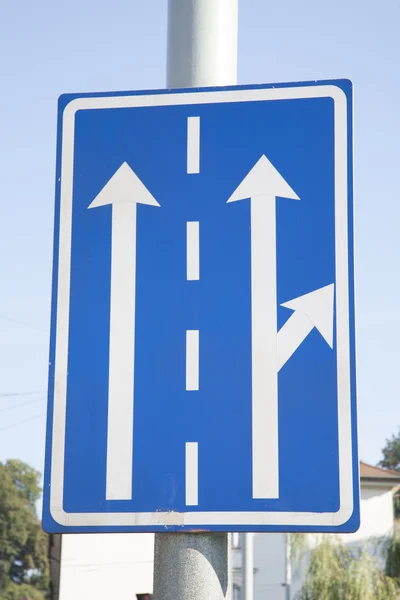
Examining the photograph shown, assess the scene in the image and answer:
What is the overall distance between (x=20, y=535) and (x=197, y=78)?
81606mm

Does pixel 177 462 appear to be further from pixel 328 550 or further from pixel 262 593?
pixel 262 593

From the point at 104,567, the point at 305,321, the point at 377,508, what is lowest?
the point at 305,321

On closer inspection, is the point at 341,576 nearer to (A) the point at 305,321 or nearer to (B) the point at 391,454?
(A) the point at 305,321

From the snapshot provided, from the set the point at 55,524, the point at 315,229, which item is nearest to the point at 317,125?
the point at 315,229

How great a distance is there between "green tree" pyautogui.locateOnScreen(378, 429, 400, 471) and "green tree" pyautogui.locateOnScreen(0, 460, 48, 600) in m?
29.5

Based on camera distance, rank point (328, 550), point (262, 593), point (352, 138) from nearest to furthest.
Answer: point (352, 138) → point (328, 550) → point (262, 593)

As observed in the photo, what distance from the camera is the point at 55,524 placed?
7.74 ft

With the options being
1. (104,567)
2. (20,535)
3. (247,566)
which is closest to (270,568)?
(104,567)

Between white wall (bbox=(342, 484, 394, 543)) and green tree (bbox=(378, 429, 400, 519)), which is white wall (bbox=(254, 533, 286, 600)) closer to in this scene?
white wall (bbox=(342, 484, 394, 543))

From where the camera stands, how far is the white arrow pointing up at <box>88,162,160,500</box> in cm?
233

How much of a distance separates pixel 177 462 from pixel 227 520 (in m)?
0.18

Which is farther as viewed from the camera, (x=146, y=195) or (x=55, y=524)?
(x=146, y=195)

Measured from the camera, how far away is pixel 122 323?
2402mm

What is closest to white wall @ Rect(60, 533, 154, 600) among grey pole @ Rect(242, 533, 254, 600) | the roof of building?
grey pole @ Rect(242, 533, 254, 600)
